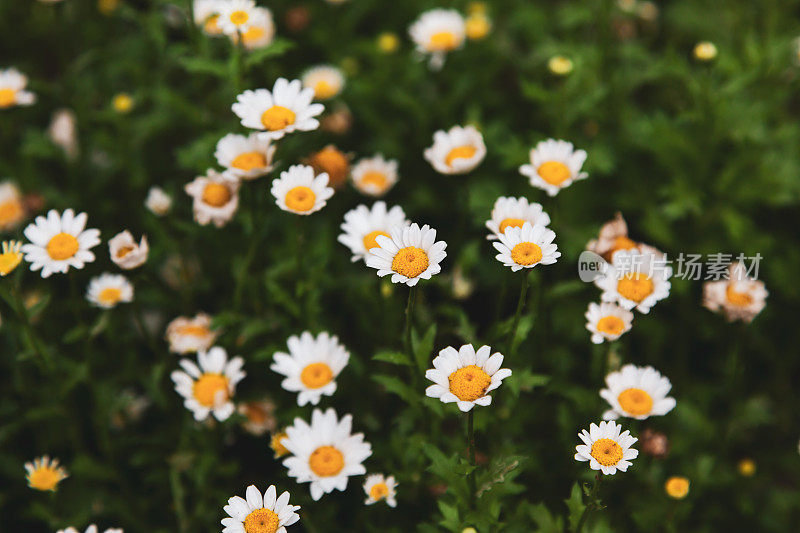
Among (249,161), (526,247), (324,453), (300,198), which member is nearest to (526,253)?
(526,247)

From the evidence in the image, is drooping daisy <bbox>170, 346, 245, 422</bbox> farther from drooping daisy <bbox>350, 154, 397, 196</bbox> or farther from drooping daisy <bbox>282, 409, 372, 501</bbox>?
drooping daisy <bbox>350, 154, 397, 196</bbox>

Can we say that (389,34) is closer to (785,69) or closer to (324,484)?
(785,69)

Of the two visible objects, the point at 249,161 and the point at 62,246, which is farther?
the point at 249,161

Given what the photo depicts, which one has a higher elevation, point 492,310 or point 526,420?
point 492,310

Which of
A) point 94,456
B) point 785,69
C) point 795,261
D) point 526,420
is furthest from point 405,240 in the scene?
point 785,69

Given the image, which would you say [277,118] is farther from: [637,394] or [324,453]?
[637,394]

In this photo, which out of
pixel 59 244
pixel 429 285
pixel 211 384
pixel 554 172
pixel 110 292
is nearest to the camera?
pixel 59 244
